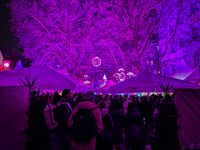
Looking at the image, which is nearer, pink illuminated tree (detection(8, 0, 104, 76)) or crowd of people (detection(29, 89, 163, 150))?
crowd of people (detection(29, 89, 163, 150))

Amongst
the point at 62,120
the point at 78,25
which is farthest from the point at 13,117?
the point at 78,25

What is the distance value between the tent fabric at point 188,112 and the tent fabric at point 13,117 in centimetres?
417

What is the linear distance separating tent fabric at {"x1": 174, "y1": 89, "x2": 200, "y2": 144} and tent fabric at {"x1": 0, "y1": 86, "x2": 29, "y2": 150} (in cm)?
417

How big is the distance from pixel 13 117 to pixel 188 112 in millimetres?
4618

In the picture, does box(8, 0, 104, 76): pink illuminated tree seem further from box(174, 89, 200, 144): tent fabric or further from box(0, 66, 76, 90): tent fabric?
box(174, 89, 200, 144): tent fabric

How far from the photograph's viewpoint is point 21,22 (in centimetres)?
1549

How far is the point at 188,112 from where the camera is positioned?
5.07 metres

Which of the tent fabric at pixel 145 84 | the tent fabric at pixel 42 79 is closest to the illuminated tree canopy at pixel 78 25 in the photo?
the tent fabric at pixel 145 84

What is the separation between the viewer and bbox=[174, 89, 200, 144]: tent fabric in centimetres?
496

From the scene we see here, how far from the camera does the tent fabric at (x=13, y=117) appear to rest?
4.43m

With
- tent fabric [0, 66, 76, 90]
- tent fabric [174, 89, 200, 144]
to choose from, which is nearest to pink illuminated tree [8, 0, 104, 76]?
tent fabric [0, 66, 76, 90]

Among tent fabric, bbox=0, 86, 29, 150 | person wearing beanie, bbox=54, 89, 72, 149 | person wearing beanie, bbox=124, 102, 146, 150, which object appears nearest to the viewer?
tent fabric, bbox=0, 86, 29, 150

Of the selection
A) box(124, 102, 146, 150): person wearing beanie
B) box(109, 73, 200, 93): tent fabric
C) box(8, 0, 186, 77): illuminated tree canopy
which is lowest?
box(124, 102, 146, 150): person wearing beanie

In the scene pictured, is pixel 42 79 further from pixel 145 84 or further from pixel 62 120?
pixel 145 84
